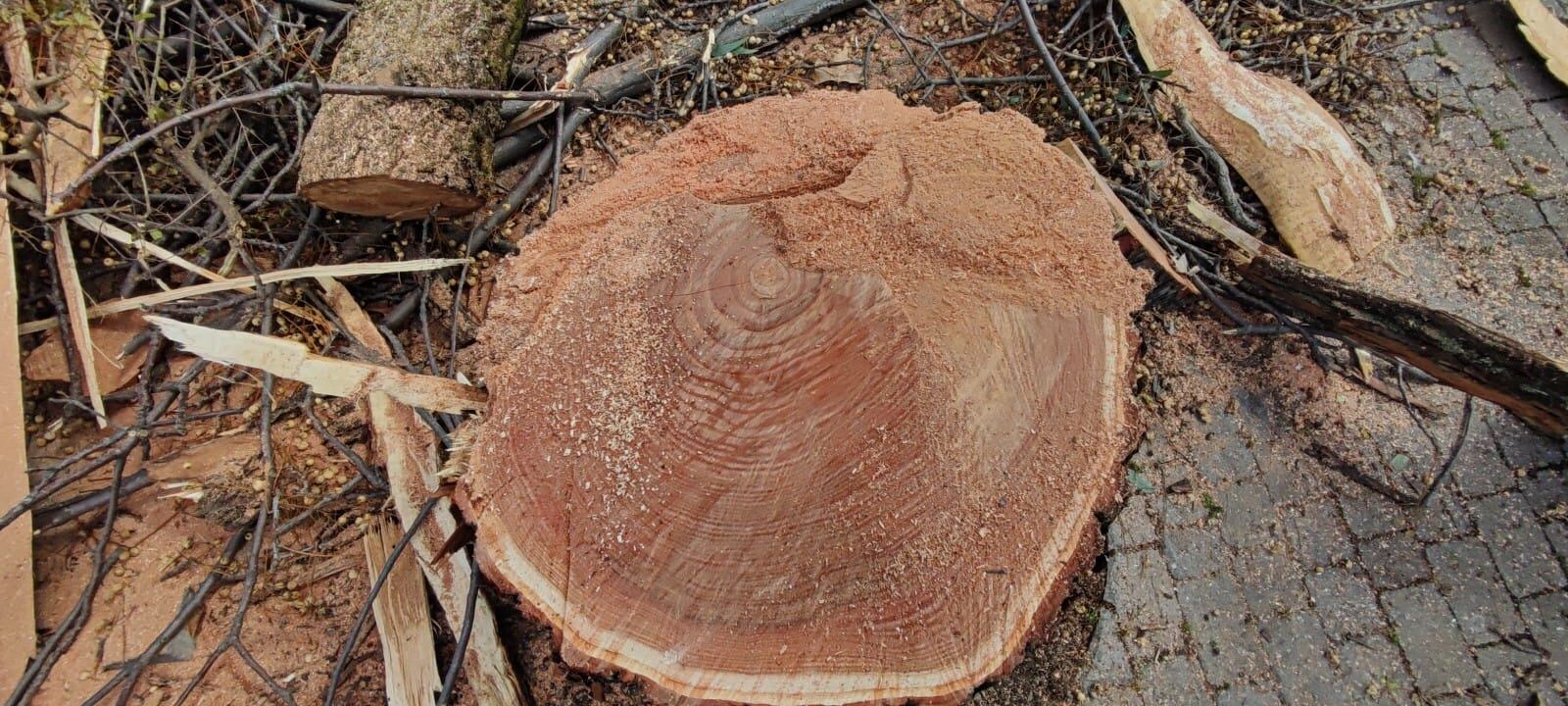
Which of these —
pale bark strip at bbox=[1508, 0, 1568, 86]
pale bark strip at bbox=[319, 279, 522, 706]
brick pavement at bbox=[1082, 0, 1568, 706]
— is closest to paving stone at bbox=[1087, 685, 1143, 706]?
brick pavement at bbox=[1082, 0, 1568, 706]

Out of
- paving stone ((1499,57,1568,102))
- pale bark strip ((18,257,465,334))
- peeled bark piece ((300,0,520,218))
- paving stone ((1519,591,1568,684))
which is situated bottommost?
paving stone ((1519,591,1568,684))

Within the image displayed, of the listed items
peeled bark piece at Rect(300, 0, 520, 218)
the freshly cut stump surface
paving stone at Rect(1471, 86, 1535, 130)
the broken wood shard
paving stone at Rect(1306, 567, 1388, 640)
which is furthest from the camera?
paving stone at Rect(1471, 86, 1535, 130)

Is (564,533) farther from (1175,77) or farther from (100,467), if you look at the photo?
(1175,77)

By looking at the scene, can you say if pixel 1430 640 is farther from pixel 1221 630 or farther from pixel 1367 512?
pixel 1221 630

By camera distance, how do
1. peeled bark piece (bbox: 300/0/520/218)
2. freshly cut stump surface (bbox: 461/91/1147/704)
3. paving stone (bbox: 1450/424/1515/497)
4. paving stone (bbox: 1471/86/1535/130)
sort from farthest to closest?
paving stone (bbox: 1471/86/1535/130) < paving stone (bbox: 1450/424/1515/497) < peeled bark piece (bbox: 300/0/520/218) < freshly cut stump surface (bbox: 461/91/1147/704)

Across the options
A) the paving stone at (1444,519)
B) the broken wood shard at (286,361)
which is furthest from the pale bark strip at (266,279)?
the paving stone at (1444,519)

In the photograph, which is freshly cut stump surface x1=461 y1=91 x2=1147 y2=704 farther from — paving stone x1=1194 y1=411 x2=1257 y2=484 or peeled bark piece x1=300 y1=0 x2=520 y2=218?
paving stone x1=1194 y1=411 x2=1257 y2=484
